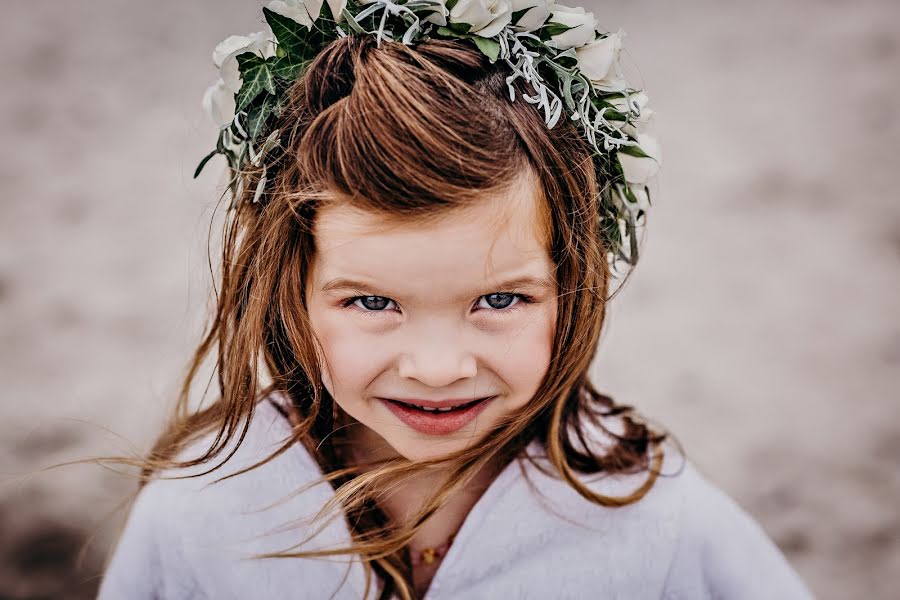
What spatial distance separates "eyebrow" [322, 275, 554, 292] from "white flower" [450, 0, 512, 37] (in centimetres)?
33

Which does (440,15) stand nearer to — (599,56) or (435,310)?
(599,56)

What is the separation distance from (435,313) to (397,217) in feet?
0.45

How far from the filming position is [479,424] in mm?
1279

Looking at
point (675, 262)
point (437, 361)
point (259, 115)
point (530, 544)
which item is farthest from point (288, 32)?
point (675, 262)

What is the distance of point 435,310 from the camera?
1132 millimetres

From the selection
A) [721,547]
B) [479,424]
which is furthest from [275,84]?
[721,547]

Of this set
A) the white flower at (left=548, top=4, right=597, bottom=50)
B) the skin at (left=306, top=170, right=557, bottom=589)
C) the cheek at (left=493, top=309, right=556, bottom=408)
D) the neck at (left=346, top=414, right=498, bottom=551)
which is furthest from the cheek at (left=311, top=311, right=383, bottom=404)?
the white flower at (left=548, top=4, right=597, bottom=50)

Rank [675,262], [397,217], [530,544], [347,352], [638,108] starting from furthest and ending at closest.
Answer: [675,262] → [530,544] → [638,108] → [347,352] → [397,217]

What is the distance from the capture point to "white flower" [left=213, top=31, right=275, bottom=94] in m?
1.25

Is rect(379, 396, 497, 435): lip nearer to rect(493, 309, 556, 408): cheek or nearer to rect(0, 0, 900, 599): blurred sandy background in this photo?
rect(493, 309, 556, 408): cheek

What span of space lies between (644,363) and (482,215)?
1.87 m

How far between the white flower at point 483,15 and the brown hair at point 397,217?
0.10 feet

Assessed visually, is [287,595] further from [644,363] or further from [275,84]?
[644,363]

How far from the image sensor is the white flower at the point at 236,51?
1.25 m
